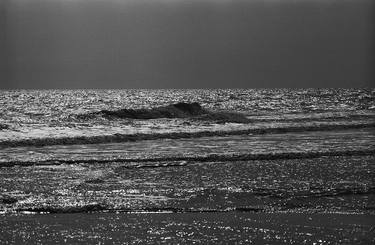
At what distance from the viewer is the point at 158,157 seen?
49.0ft

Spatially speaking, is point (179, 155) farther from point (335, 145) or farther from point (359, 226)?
point (359, 226)

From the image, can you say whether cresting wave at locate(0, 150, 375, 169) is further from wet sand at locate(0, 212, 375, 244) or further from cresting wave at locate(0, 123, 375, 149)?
cresting wave at locate(0, 123, 375, 149)

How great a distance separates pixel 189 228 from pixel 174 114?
3750 centimetres

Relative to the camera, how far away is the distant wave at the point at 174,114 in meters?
38.9

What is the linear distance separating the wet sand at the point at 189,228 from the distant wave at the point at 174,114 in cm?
3014

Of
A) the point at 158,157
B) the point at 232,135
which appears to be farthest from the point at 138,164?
the point at 232,135

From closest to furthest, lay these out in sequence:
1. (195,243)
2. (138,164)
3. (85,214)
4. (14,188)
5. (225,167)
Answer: (195,243) < (85,214) < (14,188) < (225,167) < (138,164)

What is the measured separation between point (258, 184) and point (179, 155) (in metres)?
5.90

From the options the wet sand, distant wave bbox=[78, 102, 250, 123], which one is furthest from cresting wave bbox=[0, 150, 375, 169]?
distant wave bbox=[78, 102, 250, 123]

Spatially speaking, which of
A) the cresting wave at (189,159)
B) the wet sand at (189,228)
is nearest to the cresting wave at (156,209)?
the wet sand at (189,228)

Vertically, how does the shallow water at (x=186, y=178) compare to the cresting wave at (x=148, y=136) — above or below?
above

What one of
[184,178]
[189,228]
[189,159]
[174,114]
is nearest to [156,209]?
[189,228]

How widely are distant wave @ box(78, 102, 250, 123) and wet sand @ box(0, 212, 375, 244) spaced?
1186 inches

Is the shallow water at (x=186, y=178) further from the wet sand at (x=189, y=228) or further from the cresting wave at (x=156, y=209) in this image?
the wet sand at (x=189, y=228)
